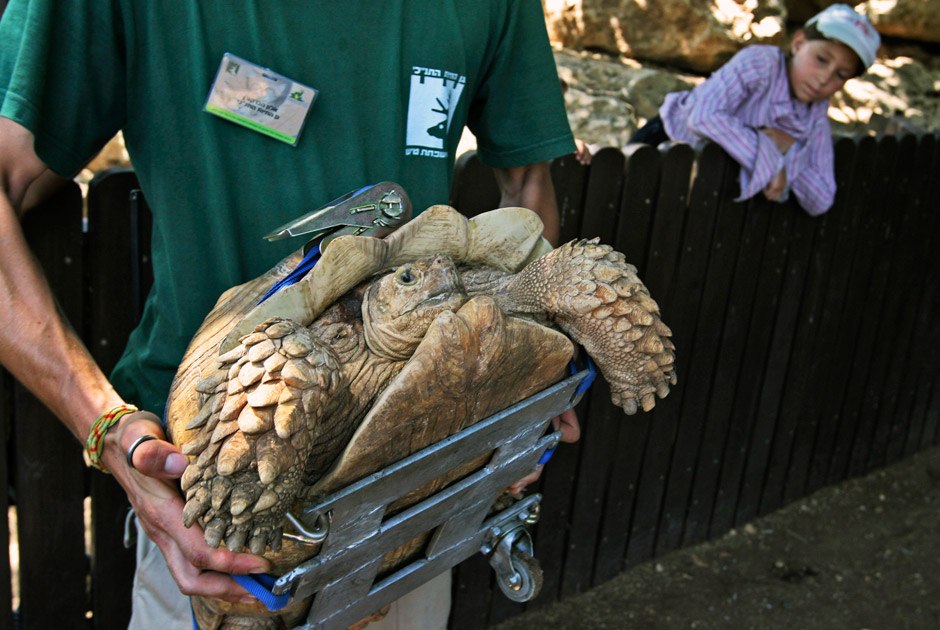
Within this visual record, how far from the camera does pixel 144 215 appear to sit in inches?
80.3

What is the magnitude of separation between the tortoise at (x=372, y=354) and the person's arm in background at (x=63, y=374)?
0.28 ft

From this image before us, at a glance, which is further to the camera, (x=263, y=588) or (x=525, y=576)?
(x=525, y=576)

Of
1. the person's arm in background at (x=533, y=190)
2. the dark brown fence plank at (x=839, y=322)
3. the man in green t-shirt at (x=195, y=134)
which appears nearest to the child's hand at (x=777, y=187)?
the dark brown fence plank at (x=839, y=322)

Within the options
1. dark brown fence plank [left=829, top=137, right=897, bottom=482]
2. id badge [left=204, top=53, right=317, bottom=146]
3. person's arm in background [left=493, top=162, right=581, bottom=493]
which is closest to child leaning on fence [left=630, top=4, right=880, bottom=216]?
dark brown fence plank [left=829, top=137, right=897, bottom=482]

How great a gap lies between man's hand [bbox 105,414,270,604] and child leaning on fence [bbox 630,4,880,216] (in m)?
2.82

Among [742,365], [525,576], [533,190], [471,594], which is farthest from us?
[742,365]

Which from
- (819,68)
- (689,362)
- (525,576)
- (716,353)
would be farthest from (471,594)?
(819,68)

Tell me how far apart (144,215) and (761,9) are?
5487mm

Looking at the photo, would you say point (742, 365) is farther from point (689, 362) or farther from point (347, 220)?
point (347, 220)

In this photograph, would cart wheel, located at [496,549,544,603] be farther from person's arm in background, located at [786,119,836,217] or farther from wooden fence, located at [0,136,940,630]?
person's arm in background, located at [786,119,836,217]

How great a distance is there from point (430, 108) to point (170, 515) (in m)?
0.84

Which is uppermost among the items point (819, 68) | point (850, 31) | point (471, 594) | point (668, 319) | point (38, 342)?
point (850, 31)

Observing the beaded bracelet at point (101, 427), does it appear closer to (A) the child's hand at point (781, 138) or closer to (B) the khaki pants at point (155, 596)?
(B) the khaki pants at point (155, 596)

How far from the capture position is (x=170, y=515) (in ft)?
3.85
